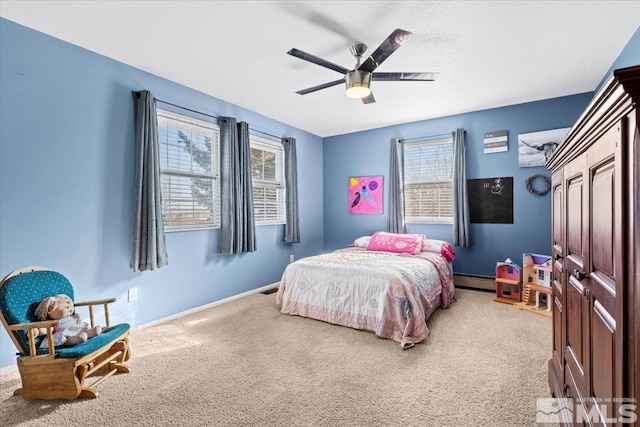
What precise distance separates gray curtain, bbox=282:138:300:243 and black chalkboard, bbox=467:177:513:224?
265 cm

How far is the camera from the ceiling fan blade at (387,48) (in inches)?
74.2

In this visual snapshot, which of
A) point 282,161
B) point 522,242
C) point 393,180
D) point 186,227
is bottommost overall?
point 522,242

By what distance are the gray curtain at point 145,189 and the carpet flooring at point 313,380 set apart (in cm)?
76

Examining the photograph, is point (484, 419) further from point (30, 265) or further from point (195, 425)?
point (30, 265)

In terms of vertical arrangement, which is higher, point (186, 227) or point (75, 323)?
point (186, 227)

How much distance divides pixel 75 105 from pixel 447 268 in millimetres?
4225

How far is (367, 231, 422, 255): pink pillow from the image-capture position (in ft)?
12.8

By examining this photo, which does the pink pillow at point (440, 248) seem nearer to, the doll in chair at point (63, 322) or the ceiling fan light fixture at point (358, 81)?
the ceiling fan light fixture at point (358, 81)

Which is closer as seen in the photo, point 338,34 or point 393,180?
point 338,34

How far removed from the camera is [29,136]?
225cm

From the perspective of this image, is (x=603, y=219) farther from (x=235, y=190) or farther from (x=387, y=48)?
(x=235, y=190)

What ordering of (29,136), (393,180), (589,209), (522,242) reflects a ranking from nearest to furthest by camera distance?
(589,209) < (29,136) < (522,242) < (393,180)

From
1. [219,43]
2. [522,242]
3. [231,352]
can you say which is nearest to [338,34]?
[219,43]

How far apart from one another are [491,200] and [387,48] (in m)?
3.02
